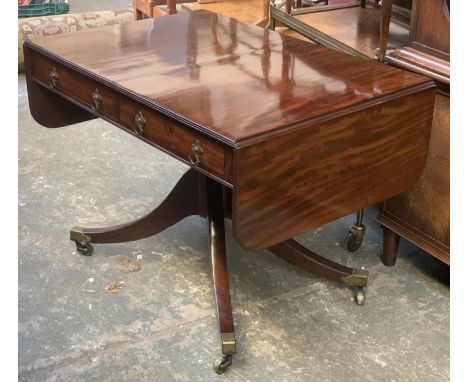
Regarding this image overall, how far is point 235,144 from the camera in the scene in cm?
153

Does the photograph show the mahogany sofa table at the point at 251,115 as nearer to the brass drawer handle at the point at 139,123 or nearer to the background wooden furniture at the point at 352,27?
the brass drawer handle at the point at 139,123

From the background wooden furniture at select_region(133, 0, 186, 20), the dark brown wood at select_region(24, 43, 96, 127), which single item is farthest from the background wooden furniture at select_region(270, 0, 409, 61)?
the background wooden furniture at select_region(133, 0, 186, 20)

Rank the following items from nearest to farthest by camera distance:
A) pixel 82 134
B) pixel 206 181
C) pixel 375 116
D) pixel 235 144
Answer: pixel 235 144, pixel 375 116, pixel 206 181, pixel 82 134

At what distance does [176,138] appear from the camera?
1.73 m

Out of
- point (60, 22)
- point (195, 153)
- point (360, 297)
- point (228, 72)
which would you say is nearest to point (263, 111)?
point (195, 153)

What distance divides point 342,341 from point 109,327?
74 centimetres

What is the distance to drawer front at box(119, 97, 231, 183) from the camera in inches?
63.2

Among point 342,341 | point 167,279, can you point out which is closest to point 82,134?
point 167,279

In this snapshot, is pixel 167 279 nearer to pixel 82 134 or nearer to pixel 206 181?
pixel 206 181

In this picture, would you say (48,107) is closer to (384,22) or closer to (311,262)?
(311,262)

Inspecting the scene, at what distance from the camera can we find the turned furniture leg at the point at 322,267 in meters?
2.29

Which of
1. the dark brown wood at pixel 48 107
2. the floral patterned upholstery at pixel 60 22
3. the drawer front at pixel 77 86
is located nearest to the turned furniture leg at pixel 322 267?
the drawer front at pixel 77 86

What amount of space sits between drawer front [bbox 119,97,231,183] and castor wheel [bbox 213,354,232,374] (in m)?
0.62
